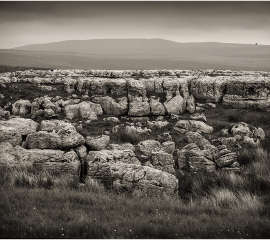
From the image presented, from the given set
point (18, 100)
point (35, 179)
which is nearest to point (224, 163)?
point (35, 179)

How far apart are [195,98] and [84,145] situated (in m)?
10.6

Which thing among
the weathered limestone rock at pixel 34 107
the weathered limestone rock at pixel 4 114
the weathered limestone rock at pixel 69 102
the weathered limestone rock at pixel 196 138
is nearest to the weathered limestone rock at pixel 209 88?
the weathered limestone rock at pixel 196 138

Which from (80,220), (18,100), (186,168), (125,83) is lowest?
(186,168)

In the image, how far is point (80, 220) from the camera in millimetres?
4836

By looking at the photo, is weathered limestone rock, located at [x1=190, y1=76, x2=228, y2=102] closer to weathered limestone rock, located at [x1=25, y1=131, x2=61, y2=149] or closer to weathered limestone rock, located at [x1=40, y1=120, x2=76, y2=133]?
weathered limestone rock, located at [x1=40, y1=120, x2=76, y2=133]

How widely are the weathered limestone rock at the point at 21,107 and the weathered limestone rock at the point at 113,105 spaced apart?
13.7ft

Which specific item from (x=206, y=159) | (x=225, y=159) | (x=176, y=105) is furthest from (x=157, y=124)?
(x=225, y=159)

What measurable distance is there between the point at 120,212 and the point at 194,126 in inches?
370

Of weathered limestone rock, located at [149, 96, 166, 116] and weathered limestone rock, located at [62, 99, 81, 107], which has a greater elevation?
weathered limestone rock, located at [62, 99, 81, 107]

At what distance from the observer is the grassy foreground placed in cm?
454

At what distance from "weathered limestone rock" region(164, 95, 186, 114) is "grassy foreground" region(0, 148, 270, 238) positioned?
28.6 ft

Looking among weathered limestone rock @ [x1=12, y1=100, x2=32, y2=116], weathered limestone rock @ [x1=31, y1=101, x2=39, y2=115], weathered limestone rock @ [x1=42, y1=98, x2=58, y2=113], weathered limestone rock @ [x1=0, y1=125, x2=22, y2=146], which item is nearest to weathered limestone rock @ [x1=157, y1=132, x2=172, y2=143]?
weathered limestone rock @ [x1=0, y1=125, x2=22, y2=146]

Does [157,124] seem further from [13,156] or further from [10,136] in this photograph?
[13,156]

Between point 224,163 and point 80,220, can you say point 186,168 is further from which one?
point 80,220
